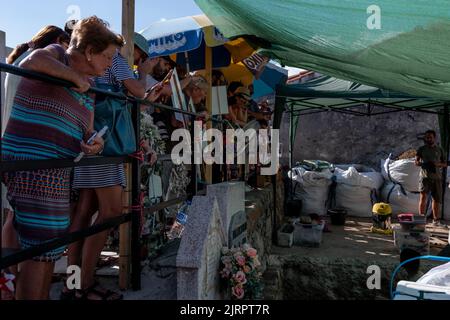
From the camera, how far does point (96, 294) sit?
2.08 meters

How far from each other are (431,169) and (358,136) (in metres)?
4.91

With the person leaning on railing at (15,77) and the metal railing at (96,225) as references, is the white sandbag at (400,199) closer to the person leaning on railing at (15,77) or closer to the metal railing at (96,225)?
the metal railing at (96,225)

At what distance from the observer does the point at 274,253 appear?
6.36 metres

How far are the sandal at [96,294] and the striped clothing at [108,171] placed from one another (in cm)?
58

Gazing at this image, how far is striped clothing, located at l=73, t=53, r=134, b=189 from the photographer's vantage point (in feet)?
6.88

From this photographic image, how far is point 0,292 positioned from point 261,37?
10.9ft

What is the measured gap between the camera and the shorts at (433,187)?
7.92 m

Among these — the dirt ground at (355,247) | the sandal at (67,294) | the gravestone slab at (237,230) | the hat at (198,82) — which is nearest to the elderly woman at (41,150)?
the sandal at (67,294)

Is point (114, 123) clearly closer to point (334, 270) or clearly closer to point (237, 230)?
point (237, 230)

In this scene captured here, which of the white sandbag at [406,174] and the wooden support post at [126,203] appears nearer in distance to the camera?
the wooden support post at [126,203]

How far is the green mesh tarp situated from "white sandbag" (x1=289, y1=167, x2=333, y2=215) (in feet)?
17.4

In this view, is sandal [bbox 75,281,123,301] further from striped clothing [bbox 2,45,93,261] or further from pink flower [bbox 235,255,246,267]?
pink flower [bbox 235,255,246,267]
